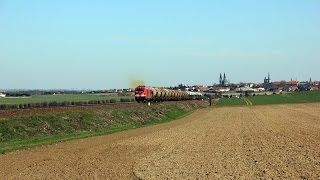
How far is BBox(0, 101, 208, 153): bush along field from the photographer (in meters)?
34.5

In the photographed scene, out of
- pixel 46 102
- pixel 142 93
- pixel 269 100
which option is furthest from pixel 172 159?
pixel 269 100

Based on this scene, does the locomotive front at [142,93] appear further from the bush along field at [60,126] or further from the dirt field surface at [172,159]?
the dirt field surface at [172,159]

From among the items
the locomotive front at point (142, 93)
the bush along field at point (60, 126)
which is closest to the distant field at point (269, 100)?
the locomotive front at point (142, 93)

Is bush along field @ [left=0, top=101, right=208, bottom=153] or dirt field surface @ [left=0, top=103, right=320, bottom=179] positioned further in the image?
bush along field @ [left=0, top=101, right=208, bottom=153]

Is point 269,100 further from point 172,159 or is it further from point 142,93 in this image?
point 172,159

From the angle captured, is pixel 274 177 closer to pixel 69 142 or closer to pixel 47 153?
pixel 47 153

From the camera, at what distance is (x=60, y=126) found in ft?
135

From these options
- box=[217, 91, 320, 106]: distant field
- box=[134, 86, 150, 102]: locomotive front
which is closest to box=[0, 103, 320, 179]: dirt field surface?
box=[134, 86, 150, 102]: locomotive front

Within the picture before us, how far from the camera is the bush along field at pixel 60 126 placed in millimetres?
34500

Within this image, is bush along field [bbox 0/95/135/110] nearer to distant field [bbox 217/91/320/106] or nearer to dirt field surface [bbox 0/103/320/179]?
dirt field surface [bbox 0/103/320/179]

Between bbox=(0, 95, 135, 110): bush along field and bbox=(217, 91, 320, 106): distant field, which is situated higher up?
bbox=(0, 95, 135, 110): bush along field

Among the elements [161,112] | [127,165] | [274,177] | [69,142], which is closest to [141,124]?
[161,112]

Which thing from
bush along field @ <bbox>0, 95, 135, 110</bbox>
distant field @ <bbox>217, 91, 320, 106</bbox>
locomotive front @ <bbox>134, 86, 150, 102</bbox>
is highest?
locomotive front @ <bbox>134, 86, 150, 102</bbox>

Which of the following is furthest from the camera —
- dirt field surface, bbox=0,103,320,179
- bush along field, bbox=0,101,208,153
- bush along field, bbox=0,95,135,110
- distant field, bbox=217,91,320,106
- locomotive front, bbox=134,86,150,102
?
distant field, bbox=217,91,320,106
